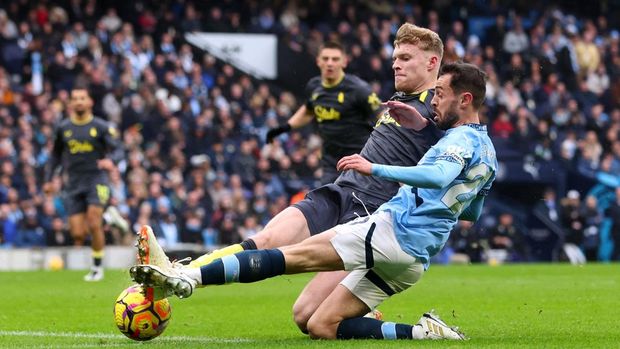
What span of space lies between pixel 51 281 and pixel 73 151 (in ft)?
6.09

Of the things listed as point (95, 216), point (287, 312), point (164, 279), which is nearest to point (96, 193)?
point (95, 216)

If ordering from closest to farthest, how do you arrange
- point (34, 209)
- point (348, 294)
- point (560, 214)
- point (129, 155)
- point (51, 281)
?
point (348, 294)
point (51, 281)
point (34, 209)
point (129, 155)
point (560, 214)

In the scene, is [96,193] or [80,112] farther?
[96,193]

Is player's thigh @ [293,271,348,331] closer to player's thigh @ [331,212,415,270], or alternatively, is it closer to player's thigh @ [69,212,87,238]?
player's thigh @ [331,212,415,270]

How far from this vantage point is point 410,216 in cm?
740

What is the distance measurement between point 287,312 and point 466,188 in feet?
12.6

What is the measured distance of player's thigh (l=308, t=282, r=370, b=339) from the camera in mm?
7930

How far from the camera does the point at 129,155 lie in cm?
2333

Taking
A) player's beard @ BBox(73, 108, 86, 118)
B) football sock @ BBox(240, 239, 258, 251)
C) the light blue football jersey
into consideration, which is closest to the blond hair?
the light blue football jersey

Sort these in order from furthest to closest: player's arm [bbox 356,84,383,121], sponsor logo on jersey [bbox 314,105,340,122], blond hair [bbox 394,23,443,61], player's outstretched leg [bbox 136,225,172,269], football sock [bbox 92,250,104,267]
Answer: football sock [bbox 92,250,104,267] < sponsor logo on jersey [bbox 314,105,340,122] < player's arm [bbox 356,84,383,121] < blond hair [bbox 394,23,443,61] < player's outstretched leg [bbox 136,225,172,269]

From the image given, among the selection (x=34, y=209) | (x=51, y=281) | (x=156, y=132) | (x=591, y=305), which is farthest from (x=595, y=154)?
(x=591, y=305)

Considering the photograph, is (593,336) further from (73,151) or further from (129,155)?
(129,155)

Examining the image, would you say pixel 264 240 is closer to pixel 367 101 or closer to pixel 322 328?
pixel 322 328

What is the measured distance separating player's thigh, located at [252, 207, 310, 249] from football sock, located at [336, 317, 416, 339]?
620 millimetres
